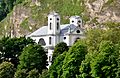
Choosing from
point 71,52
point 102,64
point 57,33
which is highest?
point 57,33

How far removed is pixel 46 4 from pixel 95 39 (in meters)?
65.3

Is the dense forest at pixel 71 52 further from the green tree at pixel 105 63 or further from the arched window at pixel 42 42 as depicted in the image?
the arched window at pixel 42 42

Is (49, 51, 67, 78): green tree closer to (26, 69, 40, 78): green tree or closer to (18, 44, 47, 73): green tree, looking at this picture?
(26, 69, 40, 78): green tree

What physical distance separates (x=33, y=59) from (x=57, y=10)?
5531 cm

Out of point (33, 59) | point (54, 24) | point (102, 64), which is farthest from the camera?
point (54, 24)

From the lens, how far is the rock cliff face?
129 m

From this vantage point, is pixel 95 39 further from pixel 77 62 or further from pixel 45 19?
pixel 45 19

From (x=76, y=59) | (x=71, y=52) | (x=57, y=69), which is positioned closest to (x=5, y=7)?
(x=57, y=69)

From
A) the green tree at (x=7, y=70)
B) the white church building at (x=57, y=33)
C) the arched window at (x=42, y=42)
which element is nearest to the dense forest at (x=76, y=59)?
the green tree at (x=7, y=70)

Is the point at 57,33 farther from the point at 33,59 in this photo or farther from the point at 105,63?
the point at 105,63

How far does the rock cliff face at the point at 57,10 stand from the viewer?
5089 inches

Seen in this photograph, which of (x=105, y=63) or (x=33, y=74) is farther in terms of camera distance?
(x=33, y=74)

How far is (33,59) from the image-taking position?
295ft

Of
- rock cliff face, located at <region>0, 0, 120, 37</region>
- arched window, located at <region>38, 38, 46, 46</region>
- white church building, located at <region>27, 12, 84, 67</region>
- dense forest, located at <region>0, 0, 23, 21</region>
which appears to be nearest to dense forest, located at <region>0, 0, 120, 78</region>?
rock cliff face, located at <region>0, 0, 120, 37</region>
